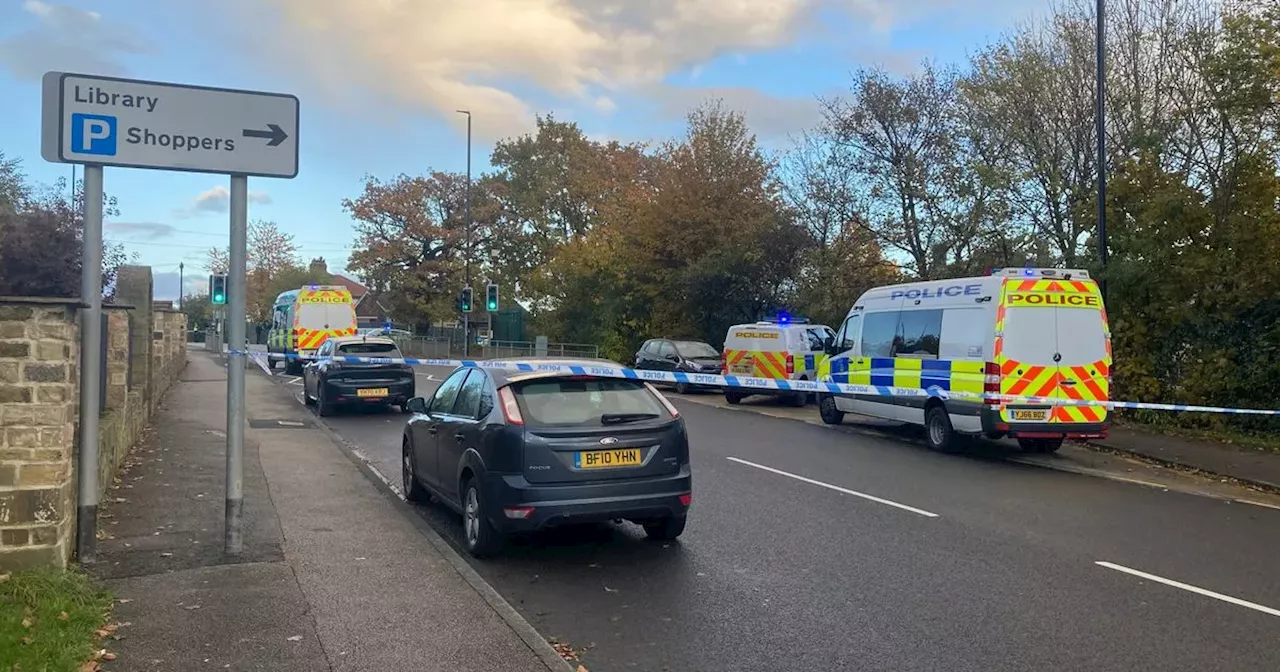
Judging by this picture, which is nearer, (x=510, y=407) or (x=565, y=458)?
(x=565, y=458)

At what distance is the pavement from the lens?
518 cm

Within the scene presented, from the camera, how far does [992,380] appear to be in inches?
494

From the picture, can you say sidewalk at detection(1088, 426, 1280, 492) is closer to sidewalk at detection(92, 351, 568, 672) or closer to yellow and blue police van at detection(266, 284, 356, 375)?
sidewalk at detection(92, 351, 568, 672)

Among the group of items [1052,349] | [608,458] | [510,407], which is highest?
[1052,349]

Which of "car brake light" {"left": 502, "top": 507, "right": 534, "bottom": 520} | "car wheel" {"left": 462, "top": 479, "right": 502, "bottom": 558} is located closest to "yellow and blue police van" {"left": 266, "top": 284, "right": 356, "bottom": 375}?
"car wheel" {"left": 462, "top": 479, "right": 502, "bottom": 558}

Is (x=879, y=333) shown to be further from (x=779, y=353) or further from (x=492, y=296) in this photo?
(x=492, y=296)

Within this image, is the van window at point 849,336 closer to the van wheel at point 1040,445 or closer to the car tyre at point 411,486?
the van wheel at point 1040,445

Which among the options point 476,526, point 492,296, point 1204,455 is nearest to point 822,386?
point 1204,455

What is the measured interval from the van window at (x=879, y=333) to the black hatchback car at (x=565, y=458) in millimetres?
8349

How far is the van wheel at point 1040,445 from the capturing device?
44.5 feet

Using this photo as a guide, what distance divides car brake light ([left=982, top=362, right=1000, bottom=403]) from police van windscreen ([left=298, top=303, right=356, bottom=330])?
946 inches

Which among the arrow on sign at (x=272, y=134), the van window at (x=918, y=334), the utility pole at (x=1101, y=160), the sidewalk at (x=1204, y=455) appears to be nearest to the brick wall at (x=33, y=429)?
the arrow on sign at (x=272, y=134)

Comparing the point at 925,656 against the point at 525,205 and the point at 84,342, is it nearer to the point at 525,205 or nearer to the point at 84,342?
the point at 84,342

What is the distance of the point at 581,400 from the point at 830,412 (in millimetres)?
10725
